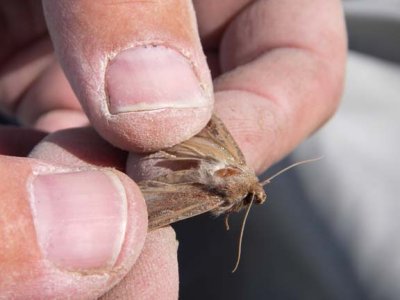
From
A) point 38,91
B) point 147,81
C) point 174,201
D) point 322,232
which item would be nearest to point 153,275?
point 174,201

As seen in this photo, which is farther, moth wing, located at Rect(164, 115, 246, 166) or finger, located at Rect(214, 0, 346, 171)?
finger, located at Rect(214, 0, 346, 171)

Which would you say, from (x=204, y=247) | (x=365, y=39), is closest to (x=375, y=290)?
(x=204, y=247)

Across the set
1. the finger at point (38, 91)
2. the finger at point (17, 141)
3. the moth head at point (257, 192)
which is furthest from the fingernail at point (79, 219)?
the finger at point (38, 91)

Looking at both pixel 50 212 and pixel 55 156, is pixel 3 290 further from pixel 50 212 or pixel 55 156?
pixel 55 156

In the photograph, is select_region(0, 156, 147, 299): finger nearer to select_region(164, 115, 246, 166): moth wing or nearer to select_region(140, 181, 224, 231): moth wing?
select_region(140, 181, 224, 231): moth wing

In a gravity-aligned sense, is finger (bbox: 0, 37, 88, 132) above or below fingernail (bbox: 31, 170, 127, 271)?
below

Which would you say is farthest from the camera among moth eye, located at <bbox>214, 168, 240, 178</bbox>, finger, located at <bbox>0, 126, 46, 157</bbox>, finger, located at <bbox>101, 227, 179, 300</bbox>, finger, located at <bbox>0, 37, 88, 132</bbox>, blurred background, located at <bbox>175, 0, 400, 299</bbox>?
finger, located at <bbox>0, 37, 88, 132</bbox>

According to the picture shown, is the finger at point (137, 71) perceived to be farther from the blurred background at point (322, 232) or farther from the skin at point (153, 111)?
the blurred background at point (322, 232)

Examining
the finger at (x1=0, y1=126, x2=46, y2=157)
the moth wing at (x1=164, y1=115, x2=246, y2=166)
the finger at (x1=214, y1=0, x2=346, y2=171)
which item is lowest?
the finger at (x1=0, y1=126, x2=46, y2=157)

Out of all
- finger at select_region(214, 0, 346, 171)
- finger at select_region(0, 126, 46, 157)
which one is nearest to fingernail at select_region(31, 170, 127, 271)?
finger at select_region(214, 0, 346, 171)
